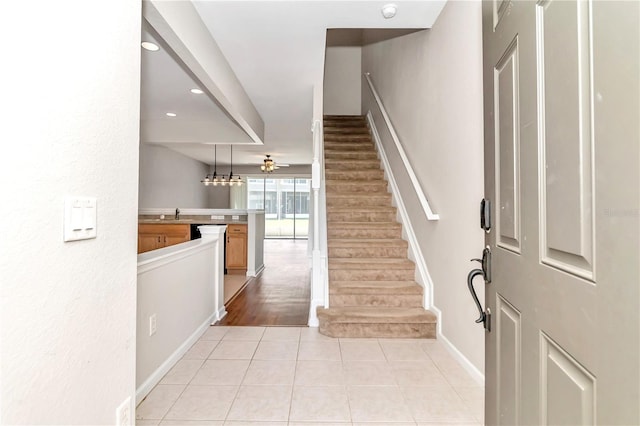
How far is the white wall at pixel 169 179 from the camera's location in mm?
6479

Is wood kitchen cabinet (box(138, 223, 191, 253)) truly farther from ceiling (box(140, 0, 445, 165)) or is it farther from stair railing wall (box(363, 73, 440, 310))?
stair railing wall (box(363, 73, 440, 310))

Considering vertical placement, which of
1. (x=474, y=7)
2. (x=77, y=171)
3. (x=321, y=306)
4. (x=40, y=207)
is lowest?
(x=321, y=306)

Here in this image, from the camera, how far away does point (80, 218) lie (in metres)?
0.98

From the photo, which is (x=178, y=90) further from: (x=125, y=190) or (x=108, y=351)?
(x=108, y=351)

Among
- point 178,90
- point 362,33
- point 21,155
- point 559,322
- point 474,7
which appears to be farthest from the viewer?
point 362,33

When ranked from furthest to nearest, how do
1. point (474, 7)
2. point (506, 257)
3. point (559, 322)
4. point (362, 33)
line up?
point (362, 33)
point (474, 7)
point (506, 257)
point (559, 322)

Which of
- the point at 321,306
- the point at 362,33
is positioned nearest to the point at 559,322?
the point at 321,306

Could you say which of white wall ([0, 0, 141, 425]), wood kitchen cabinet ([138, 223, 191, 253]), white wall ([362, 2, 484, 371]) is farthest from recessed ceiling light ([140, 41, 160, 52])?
wood kitchen cabinet ([138, 223, 191, 253])

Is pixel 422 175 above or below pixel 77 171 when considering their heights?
above

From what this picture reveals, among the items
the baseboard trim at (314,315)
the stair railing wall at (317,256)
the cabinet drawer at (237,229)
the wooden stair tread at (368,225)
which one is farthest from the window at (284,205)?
the baseboard trim at (314,315)

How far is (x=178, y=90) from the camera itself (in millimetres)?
3480

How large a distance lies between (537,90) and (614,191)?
322 mm

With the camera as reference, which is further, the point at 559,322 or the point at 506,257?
the point at 506,257

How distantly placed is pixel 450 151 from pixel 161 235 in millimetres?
4767
